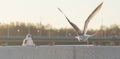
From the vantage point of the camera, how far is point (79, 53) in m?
20.3

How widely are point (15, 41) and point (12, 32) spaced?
28.3 m

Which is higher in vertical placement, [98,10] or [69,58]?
[98,10]

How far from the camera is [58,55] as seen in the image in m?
20.2

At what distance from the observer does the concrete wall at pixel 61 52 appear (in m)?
20.2

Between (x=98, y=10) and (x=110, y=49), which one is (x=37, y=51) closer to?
(x=110, y=49)

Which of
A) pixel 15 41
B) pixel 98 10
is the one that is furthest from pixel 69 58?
pixel 15 41

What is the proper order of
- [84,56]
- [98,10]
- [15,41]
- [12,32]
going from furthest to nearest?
[12,32] → [15,41] → [98,10] → [84,56]

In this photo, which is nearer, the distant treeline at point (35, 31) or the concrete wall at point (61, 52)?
the concrete wall at point (61, 52)

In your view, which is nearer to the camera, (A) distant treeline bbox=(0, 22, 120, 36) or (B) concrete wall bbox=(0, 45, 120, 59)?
(B) concrete wall bbox=(0, 45, 120, 59)

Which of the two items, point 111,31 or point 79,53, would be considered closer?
point 79,53

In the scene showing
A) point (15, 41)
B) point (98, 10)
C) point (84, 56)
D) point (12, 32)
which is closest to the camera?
point (84, 56)

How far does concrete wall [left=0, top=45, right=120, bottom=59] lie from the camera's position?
66.4 feet

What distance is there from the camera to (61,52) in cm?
2028

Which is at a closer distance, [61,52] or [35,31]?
[61,52]
